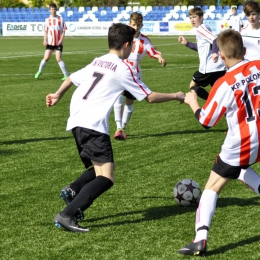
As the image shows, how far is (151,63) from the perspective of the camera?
2373 cm

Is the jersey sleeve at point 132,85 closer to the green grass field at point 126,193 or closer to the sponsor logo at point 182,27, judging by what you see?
the green grass field at point 126,193

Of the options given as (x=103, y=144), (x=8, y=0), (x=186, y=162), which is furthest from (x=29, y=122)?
(x=8, y=0)

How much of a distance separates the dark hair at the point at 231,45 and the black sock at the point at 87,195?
4.97ft

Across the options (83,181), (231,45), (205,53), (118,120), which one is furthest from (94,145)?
(205,53)

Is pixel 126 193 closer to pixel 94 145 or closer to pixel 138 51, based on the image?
pixel 94 145

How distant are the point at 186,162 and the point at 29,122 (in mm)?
4212

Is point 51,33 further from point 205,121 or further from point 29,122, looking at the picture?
point 205,121

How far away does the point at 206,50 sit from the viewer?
437 inches

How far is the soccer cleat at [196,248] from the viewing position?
4.59m

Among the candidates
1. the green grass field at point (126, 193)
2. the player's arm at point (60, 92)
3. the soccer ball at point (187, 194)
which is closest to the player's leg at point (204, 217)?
the green grass field at point (126, 193)

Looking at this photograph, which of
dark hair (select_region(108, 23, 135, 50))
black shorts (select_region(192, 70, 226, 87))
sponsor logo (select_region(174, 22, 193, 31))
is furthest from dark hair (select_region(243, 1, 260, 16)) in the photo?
sponsor logo (select_region(174, 22, 193, 31))

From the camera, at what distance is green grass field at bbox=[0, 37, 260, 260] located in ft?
16.3

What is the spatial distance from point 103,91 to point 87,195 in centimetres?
88

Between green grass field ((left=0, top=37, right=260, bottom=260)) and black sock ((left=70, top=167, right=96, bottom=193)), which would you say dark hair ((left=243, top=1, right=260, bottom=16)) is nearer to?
green grass field ((left=0, top=37, right=260, bottom=260))
